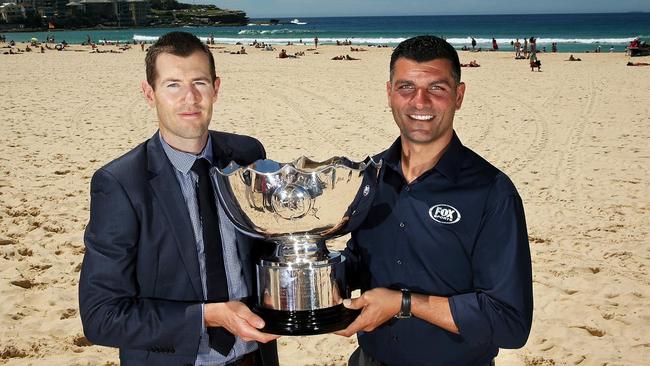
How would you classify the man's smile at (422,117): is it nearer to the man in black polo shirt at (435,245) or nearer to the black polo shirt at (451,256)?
the man in black polo shirt at (435,245)

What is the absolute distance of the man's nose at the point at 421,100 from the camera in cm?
212

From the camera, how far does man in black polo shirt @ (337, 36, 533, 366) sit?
193 centimetres

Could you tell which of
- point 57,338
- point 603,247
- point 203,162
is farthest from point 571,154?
point 203,162

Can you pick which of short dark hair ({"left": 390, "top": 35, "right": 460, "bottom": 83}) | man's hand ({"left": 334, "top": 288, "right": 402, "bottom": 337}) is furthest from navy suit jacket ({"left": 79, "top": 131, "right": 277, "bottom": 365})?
short dark hair ({"left": 390, "top": 35, "right": 460, "bottom": 83})

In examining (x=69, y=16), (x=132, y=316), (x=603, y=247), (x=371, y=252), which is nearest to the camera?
(x=132, y=316)

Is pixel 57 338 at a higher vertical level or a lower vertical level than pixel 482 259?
lower

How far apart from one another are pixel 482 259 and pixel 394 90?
67 centimetres

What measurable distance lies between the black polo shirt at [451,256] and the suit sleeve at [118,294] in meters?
0.68

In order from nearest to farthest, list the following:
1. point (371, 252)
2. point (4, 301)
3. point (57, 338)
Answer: point (371, 252) → point (57, 338) → point (4, 301)

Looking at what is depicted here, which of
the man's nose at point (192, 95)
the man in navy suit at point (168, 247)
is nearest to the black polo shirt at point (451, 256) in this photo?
the man in navy suit at point (168, 247)

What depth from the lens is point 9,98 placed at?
669 inches

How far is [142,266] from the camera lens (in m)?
1.89

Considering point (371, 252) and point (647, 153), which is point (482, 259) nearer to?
point (371, 252)

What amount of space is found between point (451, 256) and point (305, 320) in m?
0.57
